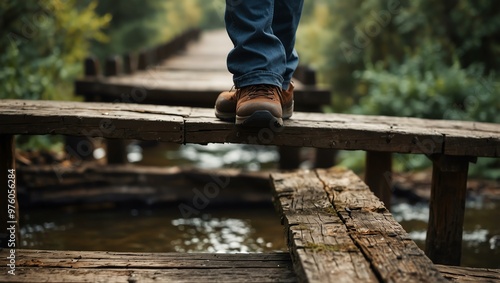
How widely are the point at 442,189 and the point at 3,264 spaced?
238 centimetres

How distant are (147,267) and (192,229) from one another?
2.25 metres

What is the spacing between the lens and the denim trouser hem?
3.08 meters


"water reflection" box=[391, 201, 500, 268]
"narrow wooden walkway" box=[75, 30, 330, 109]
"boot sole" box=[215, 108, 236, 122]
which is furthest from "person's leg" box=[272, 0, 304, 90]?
"narrow wooden walkway" box=[75, 30, 330, 109]

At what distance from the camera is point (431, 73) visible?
8.15 meters

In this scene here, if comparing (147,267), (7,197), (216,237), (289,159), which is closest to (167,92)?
(289,159)

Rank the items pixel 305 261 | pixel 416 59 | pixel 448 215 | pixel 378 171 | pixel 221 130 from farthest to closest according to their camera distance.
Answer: pixel 416 59
pixel 378 171
pixel 448 215
pixel 221 130
pixel 305 261

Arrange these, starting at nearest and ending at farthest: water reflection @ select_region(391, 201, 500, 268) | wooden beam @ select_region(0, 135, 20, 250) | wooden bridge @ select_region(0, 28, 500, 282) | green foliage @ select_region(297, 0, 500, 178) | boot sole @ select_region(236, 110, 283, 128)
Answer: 1. wooden bridge @ select_region(0, 28, 500, 282)
2. boot sole @ select_region(236, 110, 283, 128)
3. wooden beam @ select_region(0, 135, 20, 250)
4. water reflection @ select_region(391, 201, 500, 268)
5. green foliage @ select_region(297, 0, 500, 178)

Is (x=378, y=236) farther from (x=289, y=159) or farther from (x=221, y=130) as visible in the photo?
(x=289, y=159)

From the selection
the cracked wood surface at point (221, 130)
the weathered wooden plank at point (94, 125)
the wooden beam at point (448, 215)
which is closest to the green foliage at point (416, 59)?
the wooden beam at point (448, 215)

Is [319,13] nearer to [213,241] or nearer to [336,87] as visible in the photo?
[336,87]

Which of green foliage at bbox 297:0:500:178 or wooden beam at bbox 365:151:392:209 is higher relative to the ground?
green foliage at bbox 297:0:500:178

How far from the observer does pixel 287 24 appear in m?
3.37

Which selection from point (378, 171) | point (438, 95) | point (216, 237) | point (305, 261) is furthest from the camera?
point (438, 95)

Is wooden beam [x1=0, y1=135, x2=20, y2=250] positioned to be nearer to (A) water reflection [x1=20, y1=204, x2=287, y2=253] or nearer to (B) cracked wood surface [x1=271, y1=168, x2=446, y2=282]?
(A) water reflection [x1=20, y1=204, x2=287, y2=253]
